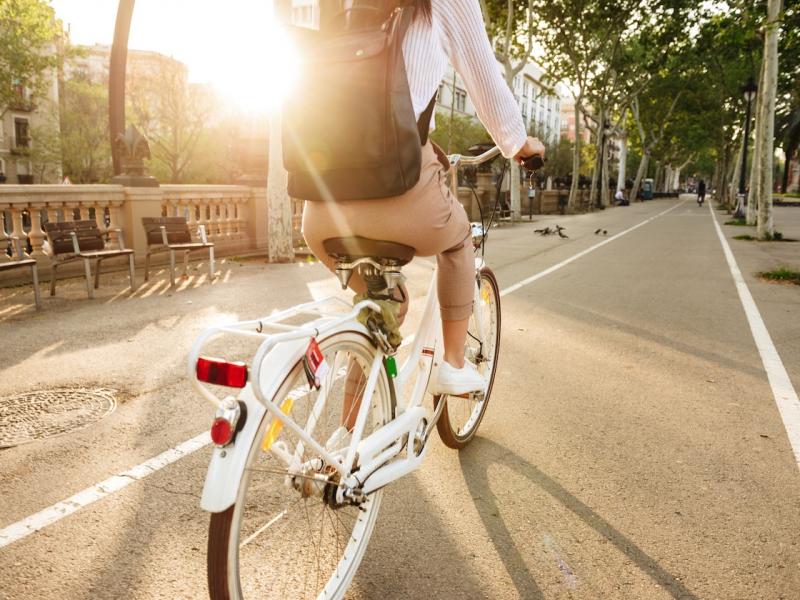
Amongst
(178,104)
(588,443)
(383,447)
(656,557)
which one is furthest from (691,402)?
(178,104)

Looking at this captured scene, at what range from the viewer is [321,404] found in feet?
7.55

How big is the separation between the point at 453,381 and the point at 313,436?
0.85 m

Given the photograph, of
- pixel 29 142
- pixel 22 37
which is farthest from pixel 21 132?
pixel 22 37

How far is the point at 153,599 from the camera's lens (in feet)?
7.73

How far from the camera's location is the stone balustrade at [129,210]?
9.86 meters

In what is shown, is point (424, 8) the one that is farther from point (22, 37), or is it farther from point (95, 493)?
point (22, 37)

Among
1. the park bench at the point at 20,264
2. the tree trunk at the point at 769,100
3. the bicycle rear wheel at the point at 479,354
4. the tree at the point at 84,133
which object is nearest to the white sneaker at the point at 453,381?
the bicycle rear wheel at the point at 479,354

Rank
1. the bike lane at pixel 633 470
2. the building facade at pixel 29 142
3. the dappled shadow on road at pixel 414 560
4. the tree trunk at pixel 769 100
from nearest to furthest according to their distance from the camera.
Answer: the dappled shadow on road at pixel 414 560, the bike lane at pixel 633 470, the tree trunk at pixel 769 100, the building facade at pixel 29 142

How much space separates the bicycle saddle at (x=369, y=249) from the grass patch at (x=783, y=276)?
10013 millimetres

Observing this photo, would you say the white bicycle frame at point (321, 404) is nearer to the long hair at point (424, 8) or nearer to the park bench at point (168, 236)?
the long hair at point (424, 8)

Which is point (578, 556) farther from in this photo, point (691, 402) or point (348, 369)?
point (691, 402)

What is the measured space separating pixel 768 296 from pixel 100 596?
919cm

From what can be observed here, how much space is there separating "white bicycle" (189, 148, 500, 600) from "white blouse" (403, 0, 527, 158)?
38cm

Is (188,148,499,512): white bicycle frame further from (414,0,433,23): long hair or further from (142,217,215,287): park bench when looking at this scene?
(142,217,215,287): park bench
